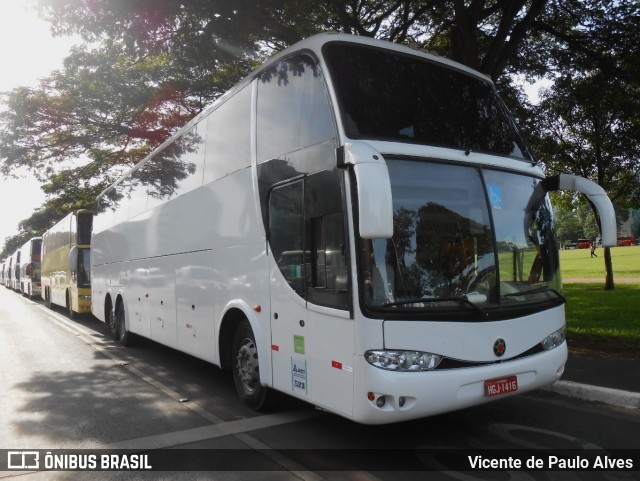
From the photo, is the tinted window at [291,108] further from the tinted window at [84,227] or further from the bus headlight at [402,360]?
the tinted window at [84,227]

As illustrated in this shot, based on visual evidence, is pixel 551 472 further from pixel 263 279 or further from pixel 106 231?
pixel 106 231

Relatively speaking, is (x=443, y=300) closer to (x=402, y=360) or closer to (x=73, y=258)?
(x=402, y=360)

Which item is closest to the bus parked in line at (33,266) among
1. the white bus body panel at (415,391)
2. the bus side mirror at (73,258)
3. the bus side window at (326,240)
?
the bus side mirror at (73,258)

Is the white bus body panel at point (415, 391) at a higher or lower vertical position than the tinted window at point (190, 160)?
lower

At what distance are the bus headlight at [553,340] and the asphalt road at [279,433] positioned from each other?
0.81 metres

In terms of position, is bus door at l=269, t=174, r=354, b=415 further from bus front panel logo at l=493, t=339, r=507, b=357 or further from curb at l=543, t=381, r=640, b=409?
curb at l=543, t=381, r=640, b=409

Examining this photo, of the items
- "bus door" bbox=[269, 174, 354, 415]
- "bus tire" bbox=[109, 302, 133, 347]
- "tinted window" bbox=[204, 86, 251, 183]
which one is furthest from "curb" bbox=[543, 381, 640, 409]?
"bus tire" bbox=[109, 302, 133, 347]

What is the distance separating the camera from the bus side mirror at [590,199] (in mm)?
5137

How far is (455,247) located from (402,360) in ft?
3.44

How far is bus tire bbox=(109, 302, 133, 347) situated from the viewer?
1134 centimetres

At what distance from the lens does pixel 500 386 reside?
452 centimetres

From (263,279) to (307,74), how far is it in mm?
2071

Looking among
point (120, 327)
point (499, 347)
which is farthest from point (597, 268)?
point (499, 347)

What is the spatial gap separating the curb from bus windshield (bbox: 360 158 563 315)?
5.11ft
